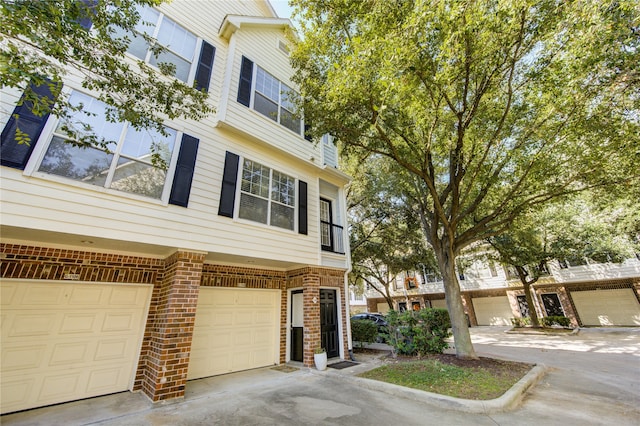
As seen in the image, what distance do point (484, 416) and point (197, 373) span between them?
5.73 m

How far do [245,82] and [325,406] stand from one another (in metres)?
8.05

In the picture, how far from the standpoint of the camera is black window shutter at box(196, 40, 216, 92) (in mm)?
6516

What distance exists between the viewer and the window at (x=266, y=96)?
23.9ft

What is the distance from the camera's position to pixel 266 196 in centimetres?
681

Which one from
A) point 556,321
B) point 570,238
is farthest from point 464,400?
point 556,321

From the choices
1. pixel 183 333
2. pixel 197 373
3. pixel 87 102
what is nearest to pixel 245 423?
pixel 183 333

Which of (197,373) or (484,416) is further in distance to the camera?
(197,373)

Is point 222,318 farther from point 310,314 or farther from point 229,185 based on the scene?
point 229,185

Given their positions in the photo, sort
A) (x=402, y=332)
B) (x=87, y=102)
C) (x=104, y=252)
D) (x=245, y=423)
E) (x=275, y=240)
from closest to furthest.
→ (x=245, y=423) < (x=87, y=102) < (x=104, y=252) < (x=275, y=240) < (x=402, y=332)

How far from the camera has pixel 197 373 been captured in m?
5.82

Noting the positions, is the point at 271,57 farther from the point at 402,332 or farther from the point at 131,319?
the point at 402,332

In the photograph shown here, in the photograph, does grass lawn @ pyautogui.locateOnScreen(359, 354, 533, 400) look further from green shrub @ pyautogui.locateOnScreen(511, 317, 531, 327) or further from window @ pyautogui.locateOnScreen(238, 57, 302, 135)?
green shrub @ pyautogui.locateOnScreen(511, 317, 531, 327)

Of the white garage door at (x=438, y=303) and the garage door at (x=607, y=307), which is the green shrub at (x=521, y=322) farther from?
the white garage door at (x=438, y=303)

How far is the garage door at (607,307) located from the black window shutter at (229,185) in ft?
79.9
